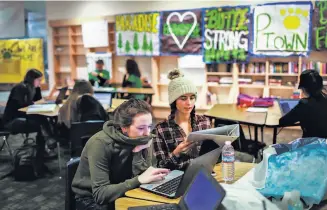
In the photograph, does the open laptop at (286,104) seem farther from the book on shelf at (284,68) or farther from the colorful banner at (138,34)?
the colorful banner at (138,34)

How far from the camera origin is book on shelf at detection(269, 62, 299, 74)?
6.35 meters

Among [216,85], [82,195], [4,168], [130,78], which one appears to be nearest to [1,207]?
[4,168]

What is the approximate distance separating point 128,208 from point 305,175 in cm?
78

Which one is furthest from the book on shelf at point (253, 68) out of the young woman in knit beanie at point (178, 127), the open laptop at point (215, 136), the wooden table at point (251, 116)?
the open laptop at point (215, 136)

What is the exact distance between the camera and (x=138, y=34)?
765cm

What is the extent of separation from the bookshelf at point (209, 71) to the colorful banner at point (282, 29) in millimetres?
216

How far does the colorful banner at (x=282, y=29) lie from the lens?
6.13 m

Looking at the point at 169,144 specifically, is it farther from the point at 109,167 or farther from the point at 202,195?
the point at 202,195

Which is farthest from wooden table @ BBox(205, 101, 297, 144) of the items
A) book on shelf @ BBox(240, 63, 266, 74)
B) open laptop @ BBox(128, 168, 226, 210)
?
open laptop @ BBox(128, 168, 226, 210)

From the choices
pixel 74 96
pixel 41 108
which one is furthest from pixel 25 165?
pixel 74 96

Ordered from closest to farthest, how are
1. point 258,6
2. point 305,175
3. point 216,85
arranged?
point 305,175 → point 258,6 → point 216,85

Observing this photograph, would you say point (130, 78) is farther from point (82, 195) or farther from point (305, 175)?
point (305, 175)

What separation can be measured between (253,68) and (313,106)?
3309 mm

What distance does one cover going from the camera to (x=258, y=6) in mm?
6406
